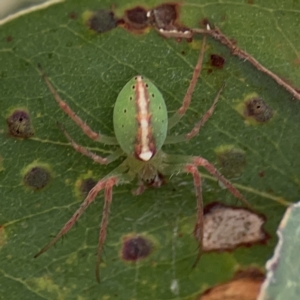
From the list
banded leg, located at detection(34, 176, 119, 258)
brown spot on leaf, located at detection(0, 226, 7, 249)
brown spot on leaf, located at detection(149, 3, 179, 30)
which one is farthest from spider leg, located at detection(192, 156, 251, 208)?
brown spot on leaf, located at detection(0, 226, 7, 249)

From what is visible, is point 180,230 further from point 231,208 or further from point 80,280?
point 80,280

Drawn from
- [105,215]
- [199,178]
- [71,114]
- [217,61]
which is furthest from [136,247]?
[217,61]

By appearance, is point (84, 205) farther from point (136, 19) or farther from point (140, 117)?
point (136, 19)

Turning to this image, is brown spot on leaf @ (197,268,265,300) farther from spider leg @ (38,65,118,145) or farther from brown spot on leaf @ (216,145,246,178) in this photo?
spider leg @ (38,65,118,145)

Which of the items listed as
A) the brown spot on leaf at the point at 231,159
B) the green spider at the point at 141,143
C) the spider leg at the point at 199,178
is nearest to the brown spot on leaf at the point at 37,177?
the green spider at the point at 141,143

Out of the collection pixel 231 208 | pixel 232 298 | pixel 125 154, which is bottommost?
pixel 232 298

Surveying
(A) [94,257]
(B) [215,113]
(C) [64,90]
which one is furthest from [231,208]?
(C) [64,90]
